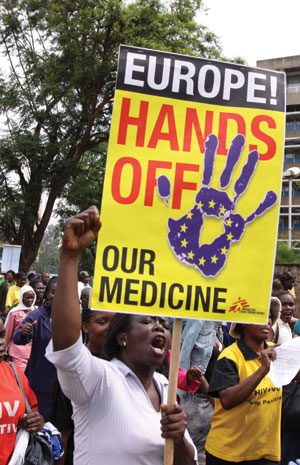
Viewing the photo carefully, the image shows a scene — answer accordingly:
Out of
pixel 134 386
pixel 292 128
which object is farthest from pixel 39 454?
pixel 292 128

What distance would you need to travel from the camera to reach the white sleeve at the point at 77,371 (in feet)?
5.85

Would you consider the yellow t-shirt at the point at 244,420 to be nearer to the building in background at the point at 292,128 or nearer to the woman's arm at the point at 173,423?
the woman's arm at the point at 173,423

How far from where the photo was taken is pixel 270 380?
321cm

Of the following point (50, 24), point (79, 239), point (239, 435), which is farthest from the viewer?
point (50, 24)

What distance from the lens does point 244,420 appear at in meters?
3.10

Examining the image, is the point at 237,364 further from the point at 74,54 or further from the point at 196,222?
the point at 74,54

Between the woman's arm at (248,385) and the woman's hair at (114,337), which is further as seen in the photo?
the woman's arm at (248,385)

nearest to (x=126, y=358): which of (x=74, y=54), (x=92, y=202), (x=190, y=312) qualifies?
(x=190, y=312)

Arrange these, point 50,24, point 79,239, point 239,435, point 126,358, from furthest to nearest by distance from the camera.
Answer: point 50,24 → point 239,435 → point 126,358 → point 79,239

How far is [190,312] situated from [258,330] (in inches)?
44.3

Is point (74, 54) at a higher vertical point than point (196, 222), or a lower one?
higher

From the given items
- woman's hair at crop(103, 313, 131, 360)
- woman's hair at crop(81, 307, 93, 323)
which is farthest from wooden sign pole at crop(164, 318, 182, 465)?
woman's hair at crop(81, 307, 93, 323)

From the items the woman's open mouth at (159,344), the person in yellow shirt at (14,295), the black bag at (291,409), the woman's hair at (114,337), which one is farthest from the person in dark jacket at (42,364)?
the person in yellow shirt at (14,295)

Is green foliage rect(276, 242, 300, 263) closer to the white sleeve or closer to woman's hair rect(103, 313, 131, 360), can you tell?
woman's hair rect(103, 313, 131, 360)
